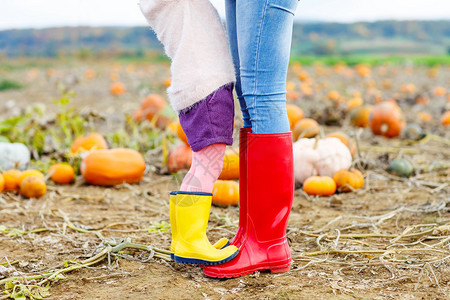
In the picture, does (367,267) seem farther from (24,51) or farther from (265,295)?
(24,51)

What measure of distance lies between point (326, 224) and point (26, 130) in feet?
8.36

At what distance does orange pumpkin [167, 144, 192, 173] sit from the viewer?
3477 millimetres

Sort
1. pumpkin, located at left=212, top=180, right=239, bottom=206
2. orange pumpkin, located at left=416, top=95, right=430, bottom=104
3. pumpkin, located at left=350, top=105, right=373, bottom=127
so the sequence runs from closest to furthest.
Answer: pumpkin, located at left=212, top=180, right=239, bottom=206
pumpkin, located at left=350, top=105, right=373, bottom=127
orange pumpkin, located at left=416, top=95, right=430, bottom=104

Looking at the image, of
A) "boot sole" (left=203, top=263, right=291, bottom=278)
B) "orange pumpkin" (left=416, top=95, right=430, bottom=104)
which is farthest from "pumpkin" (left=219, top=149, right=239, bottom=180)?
"orange pumpkin" (left=416, top=95, right=430, bottom=104)

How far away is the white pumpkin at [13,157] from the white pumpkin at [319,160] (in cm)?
181

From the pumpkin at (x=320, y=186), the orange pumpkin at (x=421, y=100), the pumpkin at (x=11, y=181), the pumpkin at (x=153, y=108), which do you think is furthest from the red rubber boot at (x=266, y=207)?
the orange pumpkin at (x=421, y=100)

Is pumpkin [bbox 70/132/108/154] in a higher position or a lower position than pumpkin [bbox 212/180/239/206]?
higher

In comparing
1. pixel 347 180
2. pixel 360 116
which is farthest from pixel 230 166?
pixel 360 116

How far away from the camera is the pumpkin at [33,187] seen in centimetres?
300

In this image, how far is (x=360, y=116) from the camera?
5168mm

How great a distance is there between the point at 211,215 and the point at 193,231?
0.91m

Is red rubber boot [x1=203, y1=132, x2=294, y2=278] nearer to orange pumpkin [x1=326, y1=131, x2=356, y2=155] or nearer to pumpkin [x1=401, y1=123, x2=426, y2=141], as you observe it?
orange pumpkin [x1=326, y1=131, x2=356, y2=155]

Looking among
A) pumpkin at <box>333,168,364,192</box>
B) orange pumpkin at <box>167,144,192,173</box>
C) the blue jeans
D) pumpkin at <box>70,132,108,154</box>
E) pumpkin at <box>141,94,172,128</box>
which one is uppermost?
the blue jeans

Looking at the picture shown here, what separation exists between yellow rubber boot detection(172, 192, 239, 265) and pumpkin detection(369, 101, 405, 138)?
10.8 feet
